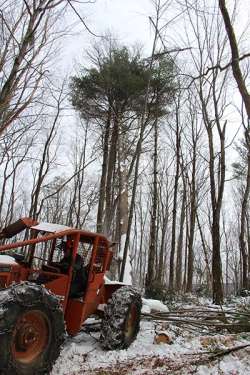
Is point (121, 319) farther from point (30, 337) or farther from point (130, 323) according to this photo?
point (30, 337)

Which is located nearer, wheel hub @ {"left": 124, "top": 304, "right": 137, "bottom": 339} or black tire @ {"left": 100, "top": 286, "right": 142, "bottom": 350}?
black tire @ {"left": 100, "top": 286, "right": 142, "bottom": 350}

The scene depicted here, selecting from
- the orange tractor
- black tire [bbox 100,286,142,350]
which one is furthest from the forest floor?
the orange tractor

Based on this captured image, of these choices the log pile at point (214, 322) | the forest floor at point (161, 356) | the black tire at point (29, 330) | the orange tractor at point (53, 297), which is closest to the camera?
the black tire at point (29, 330)

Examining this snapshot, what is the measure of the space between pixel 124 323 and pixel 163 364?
126 centimetres

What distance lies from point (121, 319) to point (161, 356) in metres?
0.91

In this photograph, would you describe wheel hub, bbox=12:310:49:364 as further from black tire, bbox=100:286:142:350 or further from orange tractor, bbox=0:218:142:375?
black tire, bbox=100:286:142:350

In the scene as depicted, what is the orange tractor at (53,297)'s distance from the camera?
15.9 feet

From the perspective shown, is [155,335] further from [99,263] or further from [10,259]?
[10,259]

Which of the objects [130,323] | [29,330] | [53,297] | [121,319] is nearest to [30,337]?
[29,330]

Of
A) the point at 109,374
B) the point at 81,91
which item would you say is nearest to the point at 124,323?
the point at 109,374

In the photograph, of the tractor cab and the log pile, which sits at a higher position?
the tractor cab

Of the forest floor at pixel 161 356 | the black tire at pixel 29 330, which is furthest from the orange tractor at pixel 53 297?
the forest floor at pixel 161 356

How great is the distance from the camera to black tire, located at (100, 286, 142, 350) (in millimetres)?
6730

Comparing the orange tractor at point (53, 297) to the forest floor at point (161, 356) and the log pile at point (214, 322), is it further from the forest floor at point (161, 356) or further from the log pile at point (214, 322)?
the log pile at point (214, 322)
